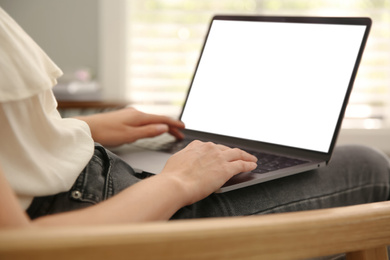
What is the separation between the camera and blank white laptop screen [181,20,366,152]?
106cm

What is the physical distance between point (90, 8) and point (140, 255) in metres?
2.45

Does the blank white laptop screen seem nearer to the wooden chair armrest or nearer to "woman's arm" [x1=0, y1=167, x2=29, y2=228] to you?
the wooden chair armrest

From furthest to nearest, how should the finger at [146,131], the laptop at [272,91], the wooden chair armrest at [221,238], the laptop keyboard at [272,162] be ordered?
the finger at [146,131] < the laptop at [272,91] < the laptop keyboard at [272,162] < the wooden chair armrest at [221,238]

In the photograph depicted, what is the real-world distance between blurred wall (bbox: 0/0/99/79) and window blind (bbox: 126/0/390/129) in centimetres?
20

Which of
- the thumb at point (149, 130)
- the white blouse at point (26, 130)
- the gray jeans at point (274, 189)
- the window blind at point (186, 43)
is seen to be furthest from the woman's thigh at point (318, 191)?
the window blind at point (186, 43)

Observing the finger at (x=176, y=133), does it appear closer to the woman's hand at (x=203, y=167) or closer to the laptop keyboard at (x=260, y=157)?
the laptop keyboard at (x=260, y=157)

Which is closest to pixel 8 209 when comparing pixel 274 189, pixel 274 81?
pixel 274 189

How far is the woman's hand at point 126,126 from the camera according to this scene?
44.4 inches

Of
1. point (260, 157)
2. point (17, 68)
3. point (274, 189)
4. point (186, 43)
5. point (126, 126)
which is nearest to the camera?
point (17, 68)

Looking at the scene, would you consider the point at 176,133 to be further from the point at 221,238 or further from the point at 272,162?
the point at 221,238

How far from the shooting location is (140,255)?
1.64ft

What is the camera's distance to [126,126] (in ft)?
3.82

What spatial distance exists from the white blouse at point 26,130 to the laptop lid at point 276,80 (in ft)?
1.58

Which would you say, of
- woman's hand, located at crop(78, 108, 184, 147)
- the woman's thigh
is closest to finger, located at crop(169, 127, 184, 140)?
woman's hand, located at crop(78, 108, 184, 147)
